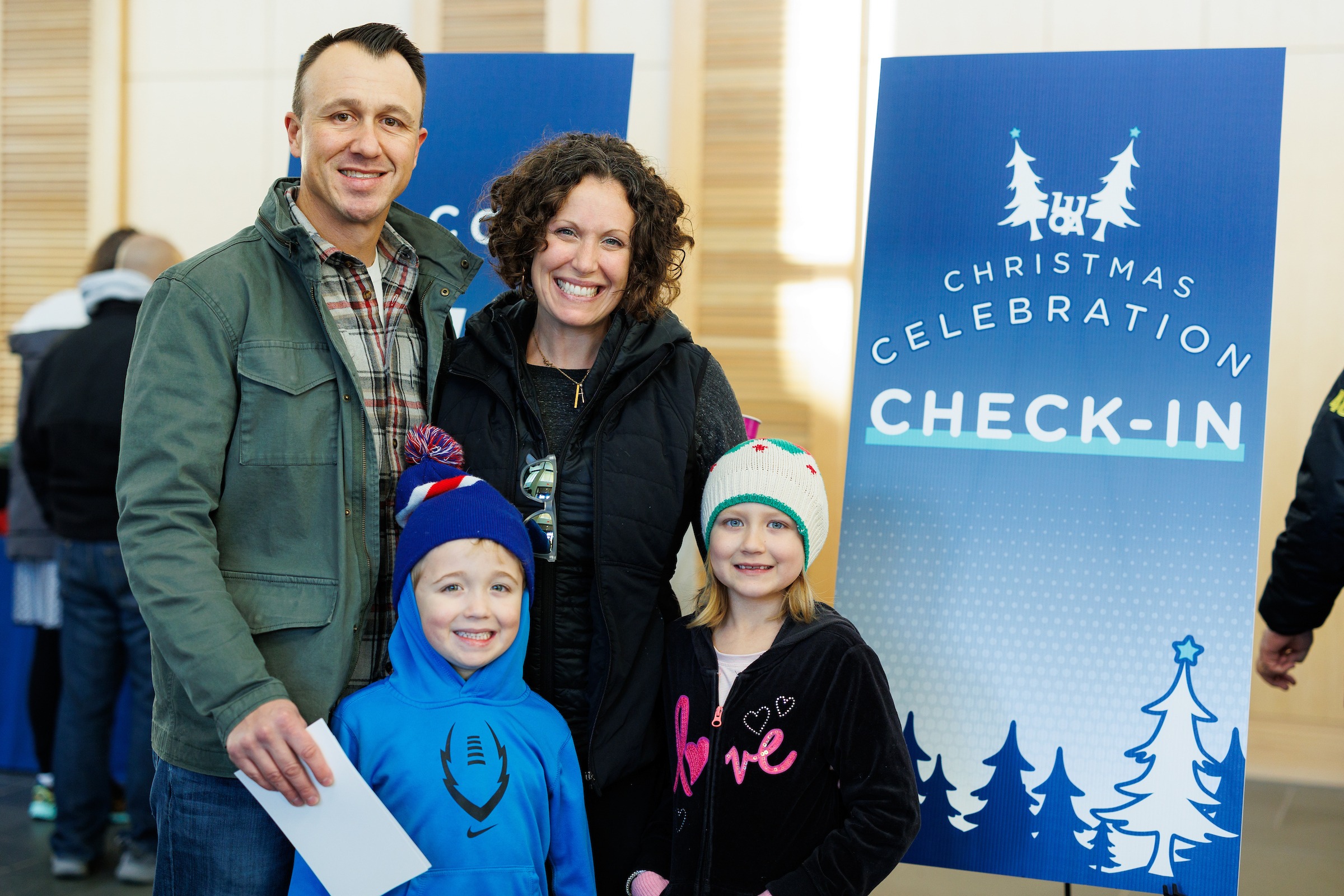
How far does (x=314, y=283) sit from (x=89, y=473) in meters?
2.05

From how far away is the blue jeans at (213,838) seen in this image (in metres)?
1.60

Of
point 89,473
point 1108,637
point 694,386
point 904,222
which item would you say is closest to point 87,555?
point 89,473

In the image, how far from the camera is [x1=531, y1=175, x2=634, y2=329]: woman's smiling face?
69.8 inches

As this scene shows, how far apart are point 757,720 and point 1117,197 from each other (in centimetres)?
135

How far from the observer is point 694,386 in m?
1.87

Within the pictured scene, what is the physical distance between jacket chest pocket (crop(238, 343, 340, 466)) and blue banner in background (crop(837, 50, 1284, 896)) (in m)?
1.16

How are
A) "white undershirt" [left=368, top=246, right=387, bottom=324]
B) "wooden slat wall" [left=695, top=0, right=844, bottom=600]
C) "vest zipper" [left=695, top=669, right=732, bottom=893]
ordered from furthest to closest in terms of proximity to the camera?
1. "wooden slat wall" [left=695, top=0, right=844, bottom=600]
2. "white undershirt" [left=368, top=246, right=387, bottom=324]
3. "vest zipper" [left=695, top=669, right=732, bottom=893]

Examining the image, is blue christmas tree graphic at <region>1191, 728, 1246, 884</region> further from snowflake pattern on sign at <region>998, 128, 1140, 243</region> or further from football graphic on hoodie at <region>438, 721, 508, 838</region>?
football graphic on hoodie at <region>438, 721, 508, 838</region>

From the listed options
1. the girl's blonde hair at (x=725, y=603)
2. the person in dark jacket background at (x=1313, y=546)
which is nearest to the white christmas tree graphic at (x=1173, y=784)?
the person in dark jacket background at (x=1313, y=546)

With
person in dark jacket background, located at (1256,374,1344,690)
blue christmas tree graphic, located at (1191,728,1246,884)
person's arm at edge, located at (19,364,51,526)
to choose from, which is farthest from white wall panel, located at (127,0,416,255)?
blue christmas tree graphic, located at (1191,728,1246,884)

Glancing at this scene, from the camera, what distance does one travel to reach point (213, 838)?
1.61 m

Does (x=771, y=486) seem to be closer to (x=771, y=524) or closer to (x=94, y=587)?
(x=771, y=524)

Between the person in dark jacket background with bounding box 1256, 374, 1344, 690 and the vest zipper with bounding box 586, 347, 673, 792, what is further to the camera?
the person in dark jacket background with bounding box 1256, 374, 1344, 690

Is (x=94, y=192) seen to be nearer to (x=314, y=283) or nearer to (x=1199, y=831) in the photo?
(x=314, y=283)
